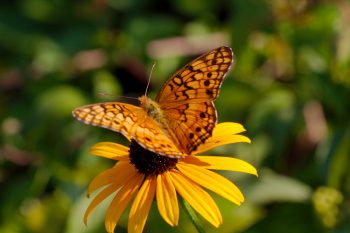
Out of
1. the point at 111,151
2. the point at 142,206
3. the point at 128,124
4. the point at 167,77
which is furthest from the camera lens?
the point at 167,77

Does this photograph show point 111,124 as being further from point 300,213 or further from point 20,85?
point 20,85

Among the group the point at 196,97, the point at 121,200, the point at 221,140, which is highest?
the point at 196,97

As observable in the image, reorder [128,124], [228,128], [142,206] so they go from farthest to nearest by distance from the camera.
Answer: [228,128], [142,206], [128,124]

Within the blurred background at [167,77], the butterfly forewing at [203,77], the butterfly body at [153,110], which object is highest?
the butterfly forewing at [203,77]

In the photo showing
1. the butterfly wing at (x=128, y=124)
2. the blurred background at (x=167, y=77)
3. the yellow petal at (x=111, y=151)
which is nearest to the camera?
the butterfly wing at (x=128, y=124)

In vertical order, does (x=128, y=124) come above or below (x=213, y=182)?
above

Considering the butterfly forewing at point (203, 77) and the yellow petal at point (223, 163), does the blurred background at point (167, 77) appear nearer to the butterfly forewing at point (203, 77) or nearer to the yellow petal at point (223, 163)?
the yellow petal at point (223, 163)

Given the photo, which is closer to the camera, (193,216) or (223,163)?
(193,216)

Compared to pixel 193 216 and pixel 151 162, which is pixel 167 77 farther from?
pixel 193 216

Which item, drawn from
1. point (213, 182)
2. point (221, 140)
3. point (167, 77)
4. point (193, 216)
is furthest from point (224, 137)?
point (167, 77)

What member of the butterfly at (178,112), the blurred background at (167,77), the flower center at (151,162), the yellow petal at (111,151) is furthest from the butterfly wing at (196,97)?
the blurred background at (167,77)
